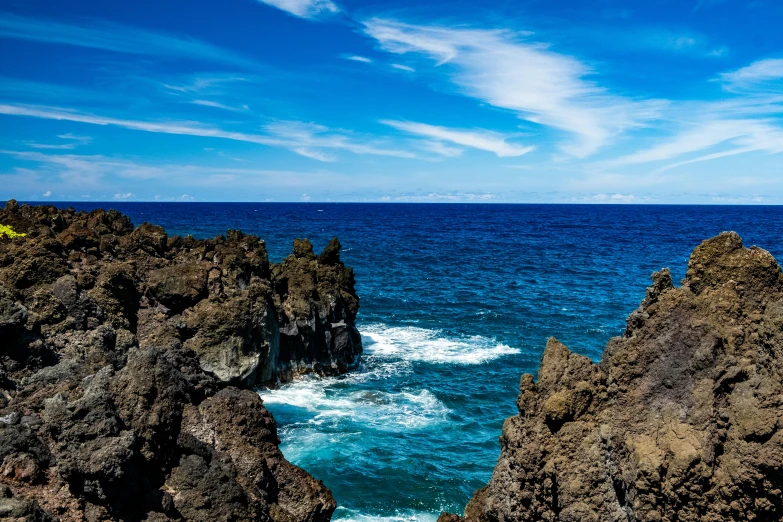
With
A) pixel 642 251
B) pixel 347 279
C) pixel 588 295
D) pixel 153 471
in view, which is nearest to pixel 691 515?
pixel 153 471

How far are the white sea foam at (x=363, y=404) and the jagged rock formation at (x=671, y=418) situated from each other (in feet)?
48.9

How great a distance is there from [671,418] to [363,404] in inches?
801

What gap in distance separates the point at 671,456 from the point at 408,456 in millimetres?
15326

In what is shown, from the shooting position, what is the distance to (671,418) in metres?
9.29

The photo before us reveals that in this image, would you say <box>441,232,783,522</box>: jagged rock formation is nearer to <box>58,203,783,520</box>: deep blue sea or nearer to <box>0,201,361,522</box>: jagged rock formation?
<box>0,201,361,522</box>: jagged rock formation

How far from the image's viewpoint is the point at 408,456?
75.0 feet

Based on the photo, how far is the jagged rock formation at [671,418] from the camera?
852 centimetres

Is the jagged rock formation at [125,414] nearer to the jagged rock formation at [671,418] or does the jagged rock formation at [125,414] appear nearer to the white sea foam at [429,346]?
the jagged rock formation at [671,418]

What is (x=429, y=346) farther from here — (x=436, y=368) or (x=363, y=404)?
(x=363, y=404)

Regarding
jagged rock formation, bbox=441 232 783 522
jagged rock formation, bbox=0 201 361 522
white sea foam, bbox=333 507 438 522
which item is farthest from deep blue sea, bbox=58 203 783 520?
jagged rock formation, bbox=441 232 783 522

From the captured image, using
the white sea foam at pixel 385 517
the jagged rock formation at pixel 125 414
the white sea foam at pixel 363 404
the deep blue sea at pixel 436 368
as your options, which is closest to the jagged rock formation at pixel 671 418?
the jagged rock formation at pixel 125 414

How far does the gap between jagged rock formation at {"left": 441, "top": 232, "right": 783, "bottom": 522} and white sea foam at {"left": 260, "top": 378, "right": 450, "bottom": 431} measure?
14.9m

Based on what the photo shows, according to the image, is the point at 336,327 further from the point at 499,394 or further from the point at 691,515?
the point at 691,515

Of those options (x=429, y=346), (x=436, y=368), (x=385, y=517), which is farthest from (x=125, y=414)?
(x=429, y=346)
